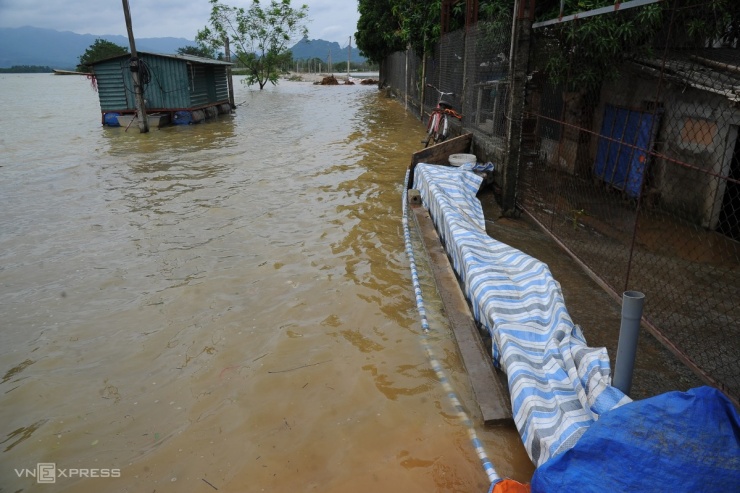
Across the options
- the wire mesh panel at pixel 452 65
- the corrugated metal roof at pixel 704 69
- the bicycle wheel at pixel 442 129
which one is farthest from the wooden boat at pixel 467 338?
the wire mesh panel at pixel 452 65

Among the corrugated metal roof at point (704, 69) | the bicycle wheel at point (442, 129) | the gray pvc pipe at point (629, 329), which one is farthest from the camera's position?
the bicycle wheel at point (442, 129)

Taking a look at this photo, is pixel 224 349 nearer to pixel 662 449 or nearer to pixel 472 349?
pixel 472 349

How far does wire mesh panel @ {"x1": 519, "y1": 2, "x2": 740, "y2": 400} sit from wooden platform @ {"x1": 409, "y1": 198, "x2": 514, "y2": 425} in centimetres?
167

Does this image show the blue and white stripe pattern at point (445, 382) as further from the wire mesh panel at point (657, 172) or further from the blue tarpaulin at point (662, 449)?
the wire mesh panel at point (657, 172)

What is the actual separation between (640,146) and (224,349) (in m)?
6.98

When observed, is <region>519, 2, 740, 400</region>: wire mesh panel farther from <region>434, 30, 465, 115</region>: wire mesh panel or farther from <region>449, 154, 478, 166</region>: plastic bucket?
<region>434, 30, 465, 115</region>: wire mesh panel

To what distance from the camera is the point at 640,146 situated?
305 inches

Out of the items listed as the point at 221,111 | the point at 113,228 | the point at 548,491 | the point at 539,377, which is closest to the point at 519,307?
the point at 539,377

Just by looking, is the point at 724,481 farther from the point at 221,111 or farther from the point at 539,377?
the point at 221,111

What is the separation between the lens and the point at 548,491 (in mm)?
2180

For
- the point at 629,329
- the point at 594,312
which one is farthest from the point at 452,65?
the point at 629,329

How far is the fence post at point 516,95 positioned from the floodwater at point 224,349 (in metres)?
1.70

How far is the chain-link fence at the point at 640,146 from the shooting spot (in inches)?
208

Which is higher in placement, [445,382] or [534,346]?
[534,346]
